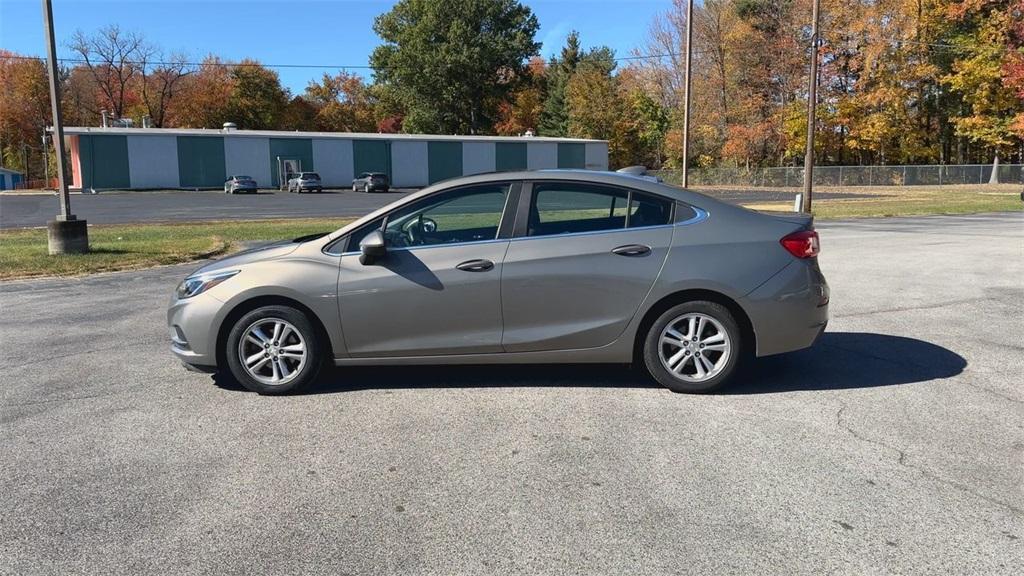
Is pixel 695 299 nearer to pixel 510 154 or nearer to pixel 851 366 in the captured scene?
pixel 851 366

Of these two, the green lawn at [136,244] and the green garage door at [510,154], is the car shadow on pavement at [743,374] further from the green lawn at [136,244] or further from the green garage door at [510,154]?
the green garage door at [510,154]

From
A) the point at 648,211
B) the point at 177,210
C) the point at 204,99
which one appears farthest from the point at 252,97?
the point at 648,211

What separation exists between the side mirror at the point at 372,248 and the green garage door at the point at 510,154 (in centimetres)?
5516

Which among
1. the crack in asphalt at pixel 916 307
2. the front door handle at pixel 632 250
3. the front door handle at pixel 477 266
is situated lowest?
the crack in asphalt at pixel 916 307

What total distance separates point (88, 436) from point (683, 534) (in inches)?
141

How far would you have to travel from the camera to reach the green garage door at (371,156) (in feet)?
186

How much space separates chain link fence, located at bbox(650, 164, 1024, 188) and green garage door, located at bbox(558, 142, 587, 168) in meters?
7.59

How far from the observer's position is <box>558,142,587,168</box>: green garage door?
61.4 m

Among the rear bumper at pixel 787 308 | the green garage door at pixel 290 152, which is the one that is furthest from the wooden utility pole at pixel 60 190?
the green garage door at pixel 290 152

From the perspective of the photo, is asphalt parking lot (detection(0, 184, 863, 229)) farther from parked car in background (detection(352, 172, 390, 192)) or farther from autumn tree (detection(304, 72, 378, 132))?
autumn tree (detection(304, 72, 378, 132))

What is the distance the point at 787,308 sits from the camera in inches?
206

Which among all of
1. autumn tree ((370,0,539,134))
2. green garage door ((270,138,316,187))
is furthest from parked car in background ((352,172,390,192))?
autumn tree ((370,0,539,134))

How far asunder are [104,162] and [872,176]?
50.9 m

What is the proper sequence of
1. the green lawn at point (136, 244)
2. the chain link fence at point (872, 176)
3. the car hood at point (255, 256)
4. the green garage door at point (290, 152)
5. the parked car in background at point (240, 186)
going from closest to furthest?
the car hood at point (255, 256), the green lawn at point (136, 244), the parked car in background at point (240, 186), the chain link fence at point (872, 176), the green garage door at point (290, 152)
